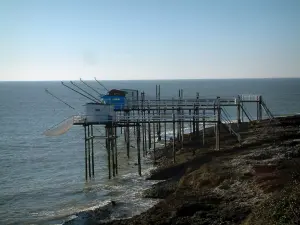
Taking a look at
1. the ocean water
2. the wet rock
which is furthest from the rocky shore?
the ocean water

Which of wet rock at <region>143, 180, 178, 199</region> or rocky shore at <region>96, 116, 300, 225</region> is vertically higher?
rocky shore at <region>96, 116, 300, 225</region>

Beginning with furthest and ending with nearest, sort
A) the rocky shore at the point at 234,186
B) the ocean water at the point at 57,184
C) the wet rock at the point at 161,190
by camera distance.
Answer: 1. the wet rock at the point at 161,190
2. the ocean water at the point at 57,184
3. the rocky shore at the point at 234,186

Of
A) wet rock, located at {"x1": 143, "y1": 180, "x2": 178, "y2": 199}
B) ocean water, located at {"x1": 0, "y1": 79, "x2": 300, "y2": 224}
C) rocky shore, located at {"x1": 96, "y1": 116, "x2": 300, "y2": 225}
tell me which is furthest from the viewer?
wet rock, located at {"x1": 143, "y1": 180, "x2": 178, "y2": 199}

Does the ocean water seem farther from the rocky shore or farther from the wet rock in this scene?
the rocky shore

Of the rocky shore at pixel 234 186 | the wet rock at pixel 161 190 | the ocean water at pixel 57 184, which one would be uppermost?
the rocky shore at pixel 234 186

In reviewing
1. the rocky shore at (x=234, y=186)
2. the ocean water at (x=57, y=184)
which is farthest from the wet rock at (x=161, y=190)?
the ocean water at (x=57, y=184)

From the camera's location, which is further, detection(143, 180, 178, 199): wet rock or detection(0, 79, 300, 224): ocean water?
detection(143, 180, 178, 199): wet rock

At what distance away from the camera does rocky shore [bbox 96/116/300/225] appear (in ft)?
55.2

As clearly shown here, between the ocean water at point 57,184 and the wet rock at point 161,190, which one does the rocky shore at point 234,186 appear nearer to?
the wet rock at point 161,190

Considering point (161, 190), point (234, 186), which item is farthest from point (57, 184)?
point (234, 186)

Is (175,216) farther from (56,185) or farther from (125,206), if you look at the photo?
(56,185)

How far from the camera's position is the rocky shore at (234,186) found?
16828 millimetres

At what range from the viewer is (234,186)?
22.7 m

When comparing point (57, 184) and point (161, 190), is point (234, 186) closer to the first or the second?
point (161, 190)
